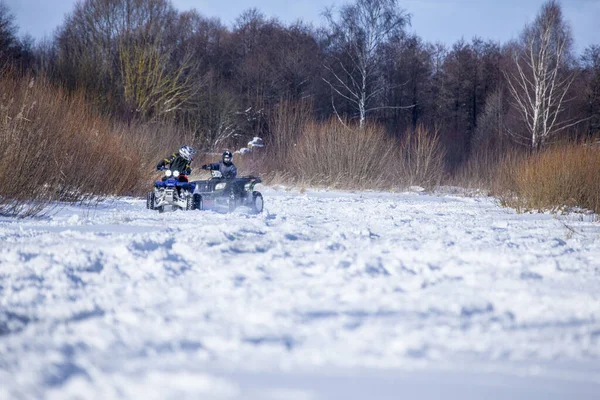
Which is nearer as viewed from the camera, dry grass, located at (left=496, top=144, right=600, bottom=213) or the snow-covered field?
the snow-covered field

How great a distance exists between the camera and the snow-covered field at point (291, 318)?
91.4 inches

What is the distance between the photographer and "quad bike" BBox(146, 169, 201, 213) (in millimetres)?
9156

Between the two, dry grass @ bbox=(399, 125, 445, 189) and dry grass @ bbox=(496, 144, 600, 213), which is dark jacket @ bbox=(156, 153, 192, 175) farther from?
dry grass @ bbox=(399, 125, 445, 189)

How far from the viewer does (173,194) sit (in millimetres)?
9148

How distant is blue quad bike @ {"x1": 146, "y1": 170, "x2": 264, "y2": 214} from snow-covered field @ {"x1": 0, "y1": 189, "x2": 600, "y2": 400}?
344 cm

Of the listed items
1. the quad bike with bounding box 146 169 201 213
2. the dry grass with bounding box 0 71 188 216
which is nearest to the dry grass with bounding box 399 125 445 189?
the dry grass with bounding box 0 71 188 216

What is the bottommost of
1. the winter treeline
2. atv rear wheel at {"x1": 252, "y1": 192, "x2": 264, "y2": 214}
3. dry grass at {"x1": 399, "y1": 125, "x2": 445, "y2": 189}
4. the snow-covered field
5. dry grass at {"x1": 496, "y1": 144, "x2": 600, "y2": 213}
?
the snow-covered field

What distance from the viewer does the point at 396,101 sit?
131 ft

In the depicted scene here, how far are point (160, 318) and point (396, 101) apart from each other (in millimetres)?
38035

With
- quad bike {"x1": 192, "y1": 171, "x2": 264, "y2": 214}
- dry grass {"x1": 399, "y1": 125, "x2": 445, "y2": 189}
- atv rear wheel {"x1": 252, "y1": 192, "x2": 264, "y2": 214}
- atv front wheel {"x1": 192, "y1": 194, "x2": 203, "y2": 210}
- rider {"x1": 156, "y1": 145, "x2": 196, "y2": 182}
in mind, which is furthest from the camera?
dry grass {"x1": 399, "y1": 125, "x2": 445, "y2": 189}

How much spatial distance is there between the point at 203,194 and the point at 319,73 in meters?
27.9

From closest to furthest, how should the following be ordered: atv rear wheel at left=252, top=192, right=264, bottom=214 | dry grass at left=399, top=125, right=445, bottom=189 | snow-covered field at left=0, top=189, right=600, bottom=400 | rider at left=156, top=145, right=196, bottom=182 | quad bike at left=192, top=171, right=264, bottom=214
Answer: snow-covered field at left=0, top=189, right=600, bottom=400
rider at left=156, top=145, right=196, bottom=182
quad bike at left=192, top=171, right=264, bottom=214
atv rear wheel at left=252, top=192, right=264, bottom=214
dry grass at left=399, top=125, right=445, bottom=189

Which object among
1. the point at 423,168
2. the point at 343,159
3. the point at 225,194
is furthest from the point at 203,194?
the point at 423,168

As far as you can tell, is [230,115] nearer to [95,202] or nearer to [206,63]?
[206,63]
